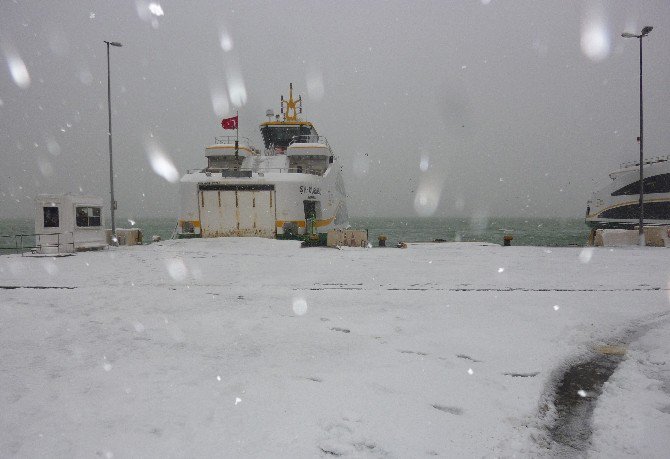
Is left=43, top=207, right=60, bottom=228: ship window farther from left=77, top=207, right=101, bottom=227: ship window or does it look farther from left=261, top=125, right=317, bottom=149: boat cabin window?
left=261, top=125, right=317, bottom=149: boat cabin window

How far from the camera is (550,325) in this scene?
19.9 feet

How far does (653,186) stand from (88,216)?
55842 mm

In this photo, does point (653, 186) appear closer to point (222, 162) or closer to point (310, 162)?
point (310, 162)

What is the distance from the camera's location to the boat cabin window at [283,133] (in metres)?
33.2

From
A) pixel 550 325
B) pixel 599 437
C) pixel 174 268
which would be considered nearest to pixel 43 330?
pixel 174 268

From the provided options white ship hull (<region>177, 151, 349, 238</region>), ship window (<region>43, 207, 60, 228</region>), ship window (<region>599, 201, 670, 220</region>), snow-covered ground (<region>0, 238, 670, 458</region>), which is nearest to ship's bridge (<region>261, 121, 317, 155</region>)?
white ship hull (<region>177, 151, 349, 238</region>)

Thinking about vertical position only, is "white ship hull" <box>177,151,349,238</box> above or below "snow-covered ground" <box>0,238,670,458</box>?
above

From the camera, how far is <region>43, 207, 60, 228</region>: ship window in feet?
54.6

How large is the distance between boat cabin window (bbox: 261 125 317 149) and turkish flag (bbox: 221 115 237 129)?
8570mm

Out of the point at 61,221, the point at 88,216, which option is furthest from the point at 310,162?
the point at 61,221

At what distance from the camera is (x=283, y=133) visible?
3331 centimetres

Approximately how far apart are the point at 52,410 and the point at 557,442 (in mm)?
4639

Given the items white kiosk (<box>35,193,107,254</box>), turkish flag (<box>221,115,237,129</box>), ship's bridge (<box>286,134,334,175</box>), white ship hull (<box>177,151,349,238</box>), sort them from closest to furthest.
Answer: white kiosk (<box>35,193,107,254</box>) → white ship hull (<box>177,151,349,238</box>) → turkish flag (<box>221,115,237,129</box>) → ship's bridge (<box>286,134,334,175</box>)

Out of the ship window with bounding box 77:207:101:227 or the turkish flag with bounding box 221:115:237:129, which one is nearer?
the ship window with bounding box 77:207:101:227
